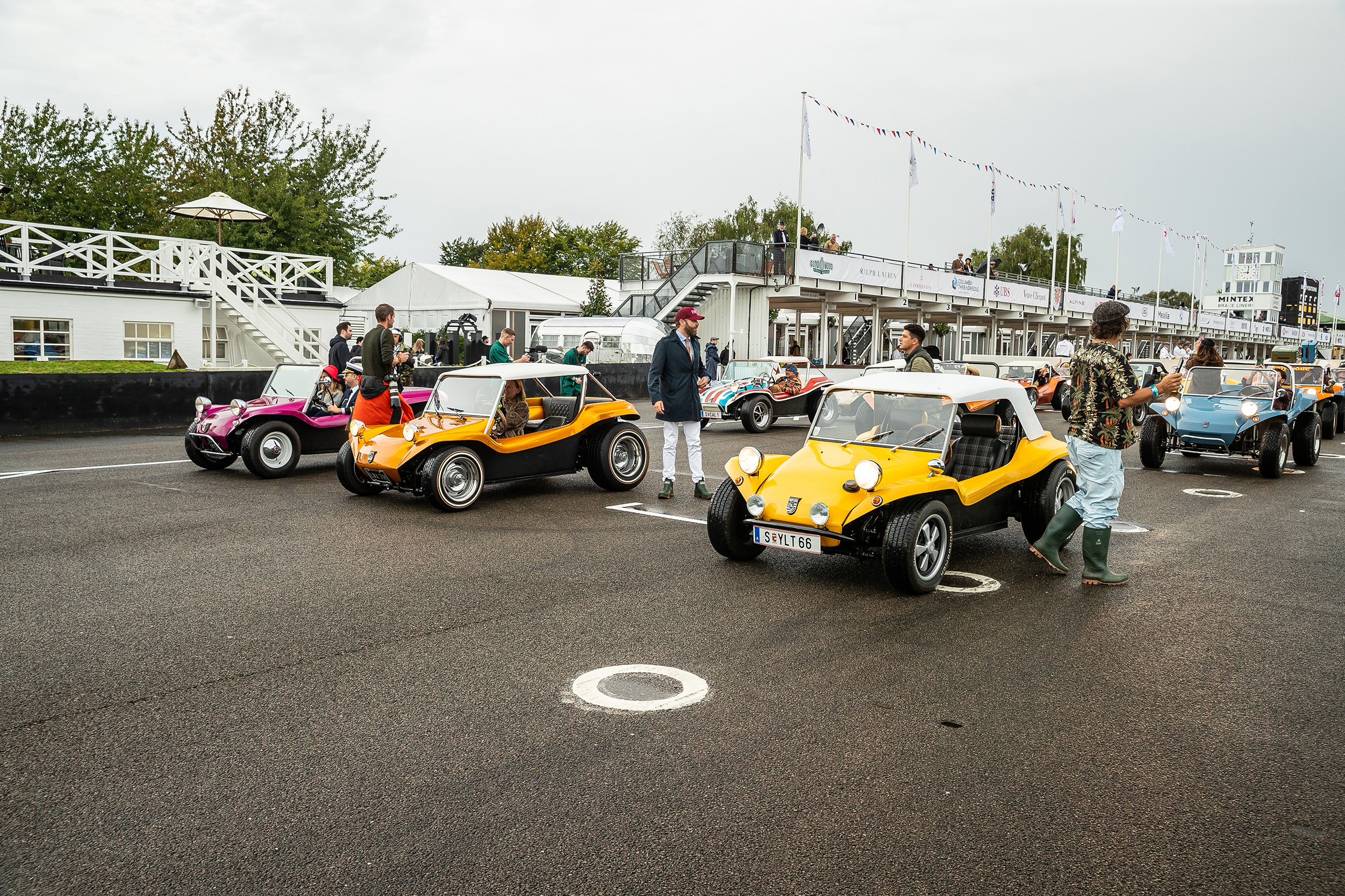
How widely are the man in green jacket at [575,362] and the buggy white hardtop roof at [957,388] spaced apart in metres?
3.70

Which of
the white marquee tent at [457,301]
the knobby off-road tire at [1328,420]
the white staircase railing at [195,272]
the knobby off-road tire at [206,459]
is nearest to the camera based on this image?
the knobby off-road tire at [206,459]

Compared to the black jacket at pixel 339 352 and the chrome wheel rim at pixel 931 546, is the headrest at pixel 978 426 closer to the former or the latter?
the chrome wheel rim at pixel 931 546

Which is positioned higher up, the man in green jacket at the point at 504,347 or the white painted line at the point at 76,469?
the man in green jacket at the point at 504,347

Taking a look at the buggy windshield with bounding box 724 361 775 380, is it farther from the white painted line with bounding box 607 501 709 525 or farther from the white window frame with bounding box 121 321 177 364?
the white window frame with bounding box 121 321 177 364

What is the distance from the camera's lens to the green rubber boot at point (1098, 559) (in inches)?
265

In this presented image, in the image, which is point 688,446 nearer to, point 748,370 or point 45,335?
point 748,370

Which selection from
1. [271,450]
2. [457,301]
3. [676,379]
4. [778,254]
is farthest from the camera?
[457,301]

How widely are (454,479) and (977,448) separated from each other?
4.86 meters

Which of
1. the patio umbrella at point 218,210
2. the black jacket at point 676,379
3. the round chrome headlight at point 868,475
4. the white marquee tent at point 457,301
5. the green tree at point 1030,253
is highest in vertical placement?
the green tree at point 1030,253

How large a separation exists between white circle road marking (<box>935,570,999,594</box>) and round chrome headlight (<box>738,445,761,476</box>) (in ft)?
4.92

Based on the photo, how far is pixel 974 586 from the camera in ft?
22.1

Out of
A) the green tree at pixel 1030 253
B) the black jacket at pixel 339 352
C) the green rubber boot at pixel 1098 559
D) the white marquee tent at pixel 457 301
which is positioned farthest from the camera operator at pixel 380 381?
the green tree at pixel 1030 253

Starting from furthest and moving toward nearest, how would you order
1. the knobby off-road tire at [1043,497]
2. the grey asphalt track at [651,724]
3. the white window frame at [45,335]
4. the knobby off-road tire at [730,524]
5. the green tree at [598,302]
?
1. the green tree at [598,302]
2. the white window frame at [45,335]
3. the knobby off-road tire at [1043,497]
4. the knobby off-road tire at [730,524]
5. the grey asphalt track at [651,724]

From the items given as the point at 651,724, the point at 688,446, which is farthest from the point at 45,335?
the point at 651,724
